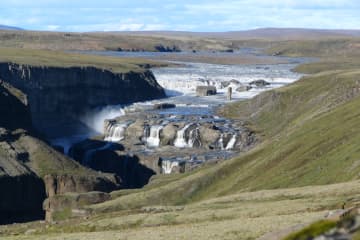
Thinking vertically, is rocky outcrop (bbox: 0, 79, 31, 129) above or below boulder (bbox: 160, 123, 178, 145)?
above

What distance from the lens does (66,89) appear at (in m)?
170

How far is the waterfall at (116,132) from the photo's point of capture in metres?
134

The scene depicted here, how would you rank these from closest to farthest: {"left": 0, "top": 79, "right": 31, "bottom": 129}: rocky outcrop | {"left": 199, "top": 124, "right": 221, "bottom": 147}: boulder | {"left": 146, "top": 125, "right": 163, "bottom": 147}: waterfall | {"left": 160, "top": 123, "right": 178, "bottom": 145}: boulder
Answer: {"left": 0, "top": 79, "right": 31, "bottom": 129}: rocky outcrop → {"left": 199, "top": 124, "right": 221, "bottom": 147}: boulder → {"left": 160, "top": 123, "right": 178, "bottom": 145}: boulder → {"left": 146, "top": 125, "right": 163, "bottom": 147}: waterfall

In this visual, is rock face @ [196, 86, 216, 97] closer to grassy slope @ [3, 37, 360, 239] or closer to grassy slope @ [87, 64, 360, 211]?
grassy slope @ [3, 37, 360, 239]

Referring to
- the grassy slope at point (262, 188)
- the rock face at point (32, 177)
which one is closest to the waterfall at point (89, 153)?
the rock face at point (32, 177)

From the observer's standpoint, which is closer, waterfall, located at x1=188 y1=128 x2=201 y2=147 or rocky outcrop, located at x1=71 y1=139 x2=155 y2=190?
rocky outcrop, located at x1=71 y1=139 x2=155 y2=190

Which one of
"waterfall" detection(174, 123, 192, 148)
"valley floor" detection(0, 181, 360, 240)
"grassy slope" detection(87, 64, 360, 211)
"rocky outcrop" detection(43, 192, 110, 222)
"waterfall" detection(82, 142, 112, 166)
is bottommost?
"waterfall" detection(82, 142, 112, 166)

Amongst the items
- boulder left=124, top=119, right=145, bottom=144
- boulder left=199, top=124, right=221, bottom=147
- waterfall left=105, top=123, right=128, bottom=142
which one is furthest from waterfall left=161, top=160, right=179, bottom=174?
waterfall left=105, top=123, right=128, bottom=142

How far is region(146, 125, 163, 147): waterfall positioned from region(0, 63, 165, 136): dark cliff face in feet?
88.9

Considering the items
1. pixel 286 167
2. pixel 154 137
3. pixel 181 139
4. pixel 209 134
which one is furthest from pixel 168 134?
Answer: pixel 286 167

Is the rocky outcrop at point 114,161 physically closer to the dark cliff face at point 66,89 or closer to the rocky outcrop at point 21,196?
the rocky outcrop at point 21,196

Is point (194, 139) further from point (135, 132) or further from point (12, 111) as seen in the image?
point (12, 111)

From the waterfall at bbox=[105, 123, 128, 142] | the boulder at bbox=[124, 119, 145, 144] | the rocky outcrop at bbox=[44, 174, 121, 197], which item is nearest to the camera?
the rocky outcrop at bbox=[44, 174, 121, 197]

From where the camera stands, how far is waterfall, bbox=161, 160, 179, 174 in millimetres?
106175
